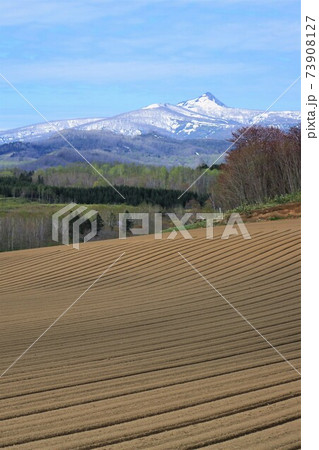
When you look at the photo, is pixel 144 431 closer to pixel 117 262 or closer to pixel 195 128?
pixel 117 262

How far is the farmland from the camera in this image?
3.47 m

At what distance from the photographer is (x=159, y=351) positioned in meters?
5.53

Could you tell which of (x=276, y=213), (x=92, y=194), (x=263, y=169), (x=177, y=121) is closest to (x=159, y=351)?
(x=276, y=213)

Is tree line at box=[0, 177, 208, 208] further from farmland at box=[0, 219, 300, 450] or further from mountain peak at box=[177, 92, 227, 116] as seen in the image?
mountain peak at box=[177, 92, 227, 116]

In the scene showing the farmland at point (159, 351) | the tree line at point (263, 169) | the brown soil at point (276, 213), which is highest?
the tree line at point (263, 169)

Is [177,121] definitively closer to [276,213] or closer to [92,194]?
[92,194]

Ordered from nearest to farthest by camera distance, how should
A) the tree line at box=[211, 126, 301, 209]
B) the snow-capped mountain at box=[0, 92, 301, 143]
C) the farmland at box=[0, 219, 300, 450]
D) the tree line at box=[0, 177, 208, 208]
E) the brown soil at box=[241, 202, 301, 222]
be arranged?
the farmland at box=[0, 219, 300, 450] → the brown soil at box=[241, 202, 301, 222] → the tree line at box=[211, 126, 301, 209] → the tree line at box=[0, 177, 208, 208] → the snow-capped mountain at box=[0, 92, 301, 143]

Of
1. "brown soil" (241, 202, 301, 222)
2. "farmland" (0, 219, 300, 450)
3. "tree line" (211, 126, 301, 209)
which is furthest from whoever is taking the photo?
"tree line" (211, 126, 301, 209)

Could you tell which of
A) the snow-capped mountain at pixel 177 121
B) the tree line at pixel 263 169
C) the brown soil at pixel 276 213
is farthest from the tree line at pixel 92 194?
the snow-capped mountain at pixel 177 121

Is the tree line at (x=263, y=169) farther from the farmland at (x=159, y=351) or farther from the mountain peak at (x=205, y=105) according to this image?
the mountain peak at (x=205, y=105)

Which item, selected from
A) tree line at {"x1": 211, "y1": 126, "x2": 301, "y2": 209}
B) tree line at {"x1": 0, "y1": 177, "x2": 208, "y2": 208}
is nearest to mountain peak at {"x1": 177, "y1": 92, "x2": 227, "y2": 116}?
tree line at {"x1": 0, "y1": 177, "x2": 208, "y2": 208}

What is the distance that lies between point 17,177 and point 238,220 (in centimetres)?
5969

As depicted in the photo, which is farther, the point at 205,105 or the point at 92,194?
the point at 205,105

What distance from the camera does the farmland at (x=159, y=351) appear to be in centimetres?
347
